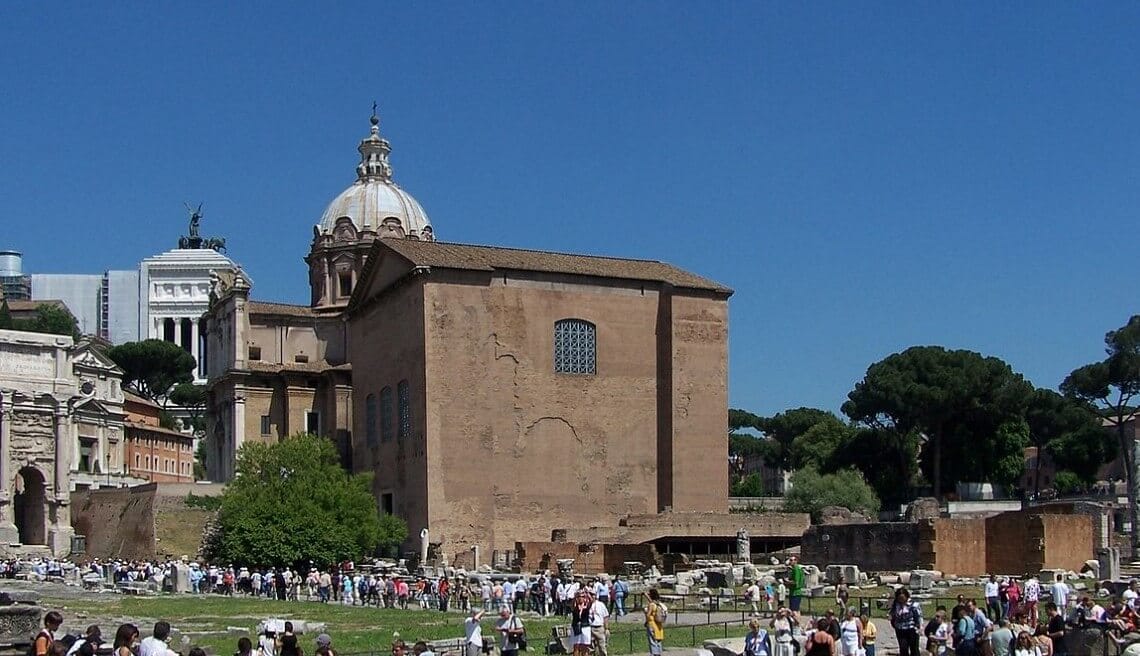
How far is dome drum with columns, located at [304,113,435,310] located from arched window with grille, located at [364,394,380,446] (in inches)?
440

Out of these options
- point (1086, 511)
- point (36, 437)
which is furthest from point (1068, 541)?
point (36, 437)

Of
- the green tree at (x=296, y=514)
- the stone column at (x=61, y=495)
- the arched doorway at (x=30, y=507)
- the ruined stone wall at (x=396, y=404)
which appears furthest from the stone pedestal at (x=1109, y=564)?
the arched doorway at (x=30, y=507)

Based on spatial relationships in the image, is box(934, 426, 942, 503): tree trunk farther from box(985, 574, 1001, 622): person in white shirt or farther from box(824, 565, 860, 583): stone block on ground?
box(985, 574, 1001, 622): person in white shirt

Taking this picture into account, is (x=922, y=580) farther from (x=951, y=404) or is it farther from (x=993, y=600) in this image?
(x=951, y=404)

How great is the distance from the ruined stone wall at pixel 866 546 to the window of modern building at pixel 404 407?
14.3 m

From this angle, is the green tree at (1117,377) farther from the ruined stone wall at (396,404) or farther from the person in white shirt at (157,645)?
the person in white shirt at (157,645)

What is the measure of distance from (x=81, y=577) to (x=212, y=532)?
5.08 m

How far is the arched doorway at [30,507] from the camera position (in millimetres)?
60469

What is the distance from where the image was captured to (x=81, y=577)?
143 ft

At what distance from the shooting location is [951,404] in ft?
212

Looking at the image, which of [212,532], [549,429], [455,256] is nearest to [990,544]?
[549,429]

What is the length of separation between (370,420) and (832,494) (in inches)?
781

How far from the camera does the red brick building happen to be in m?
79.5

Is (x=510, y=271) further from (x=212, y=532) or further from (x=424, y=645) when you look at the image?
(x=424, y=645)
